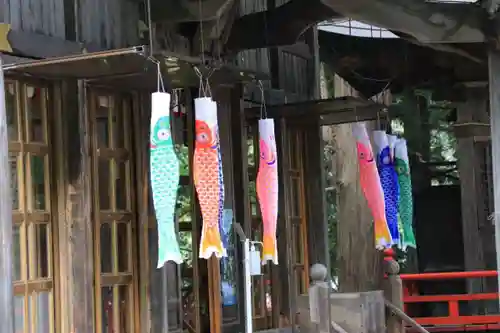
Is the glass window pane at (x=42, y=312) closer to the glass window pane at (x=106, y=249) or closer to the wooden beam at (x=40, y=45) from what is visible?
the glass window pane at (x=106, y=249)

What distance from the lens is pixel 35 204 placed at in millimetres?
7434

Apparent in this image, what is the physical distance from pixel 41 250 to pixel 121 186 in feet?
3.80

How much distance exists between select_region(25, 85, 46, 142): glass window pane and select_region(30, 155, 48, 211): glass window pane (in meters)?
0.17

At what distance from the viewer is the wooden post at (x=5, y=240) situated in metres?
6.25

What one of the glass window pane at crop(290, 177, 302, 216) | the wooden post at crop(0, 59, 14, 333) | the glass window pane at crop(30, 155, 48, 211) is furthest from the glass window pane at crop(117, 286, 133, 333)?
the glass window pane at crop(290, 177, 302, 216)

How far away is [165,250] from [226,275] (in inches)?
103

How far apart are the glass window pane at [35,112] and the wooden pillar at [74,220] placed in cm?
15

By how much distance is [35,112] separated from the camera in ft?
24.6

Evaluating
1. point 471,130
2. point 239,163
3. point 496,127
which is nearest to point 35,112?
point 239,163

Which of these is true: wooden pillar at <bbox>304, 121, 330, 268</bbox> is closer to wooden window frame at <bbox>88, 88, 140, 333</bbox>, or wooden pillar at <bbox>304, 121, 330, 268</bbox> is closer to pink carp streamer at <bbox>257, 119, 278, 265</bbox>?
pink carp streamer at <bbox>257, 119, 278, 265</bbox>

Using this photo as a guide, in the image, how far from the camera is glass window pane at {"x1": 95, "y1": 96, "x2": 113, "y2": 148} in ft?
26.7

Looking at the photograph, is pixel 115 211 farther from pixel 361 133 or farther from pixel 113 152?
pixel 361 133

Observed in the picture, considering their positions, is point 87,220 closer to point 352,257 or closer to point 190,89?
point 190,89

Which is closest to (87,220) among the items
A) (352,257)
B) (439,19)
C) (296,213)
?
(439,19)
